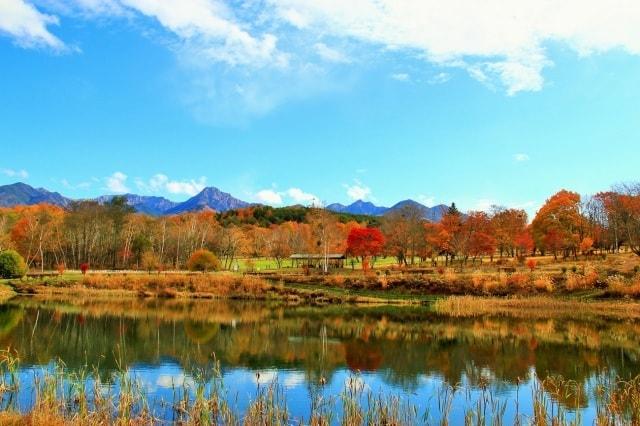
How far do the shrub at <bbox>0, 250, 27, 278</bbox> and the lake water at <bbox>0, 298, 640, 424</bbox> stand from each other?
14835 millimetres

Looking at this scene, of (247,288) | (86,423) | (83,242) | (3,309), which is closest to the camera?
(86,423)

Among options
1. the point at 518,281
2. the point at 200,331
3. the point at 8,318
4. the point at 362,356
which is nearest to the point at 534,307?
the point at 518,281

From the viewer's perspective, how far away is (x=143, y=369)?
19562 mm

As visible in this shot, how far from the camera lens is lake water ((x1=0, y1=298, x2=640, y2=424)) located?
16.8 metres

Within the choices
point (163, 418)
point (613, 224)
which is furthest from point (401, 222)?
point (163, 418)

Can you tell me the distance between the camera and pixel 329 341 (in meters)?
28.5

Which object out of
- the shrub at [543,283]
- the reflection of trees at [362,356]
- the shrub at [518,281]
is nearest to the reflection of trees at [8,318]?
the reflection of trees at [362,356]

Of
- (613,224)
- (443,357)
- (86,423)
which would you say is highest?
(613,224)

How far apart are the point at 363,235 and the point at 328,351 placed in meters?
53.9

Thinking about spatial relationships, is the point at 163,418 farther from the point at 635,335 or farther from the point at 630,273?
the point at 630,273

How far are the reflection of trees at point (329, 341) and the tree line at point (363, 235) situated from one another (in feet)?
118

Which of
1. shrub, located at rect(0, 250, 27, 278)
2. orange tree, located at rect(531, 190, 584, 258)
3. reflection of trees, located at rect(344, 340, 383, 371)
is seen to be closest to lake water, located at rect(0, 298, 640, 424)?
reflection of trees, located at rect(344, 340, 383, 371)

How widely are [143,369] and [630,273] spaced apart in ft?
149

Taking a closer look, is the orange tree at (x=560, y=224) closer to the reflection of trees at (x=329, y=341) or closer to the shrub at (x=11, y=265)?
Answer: the reflection of trees at (x=329, y=341)
